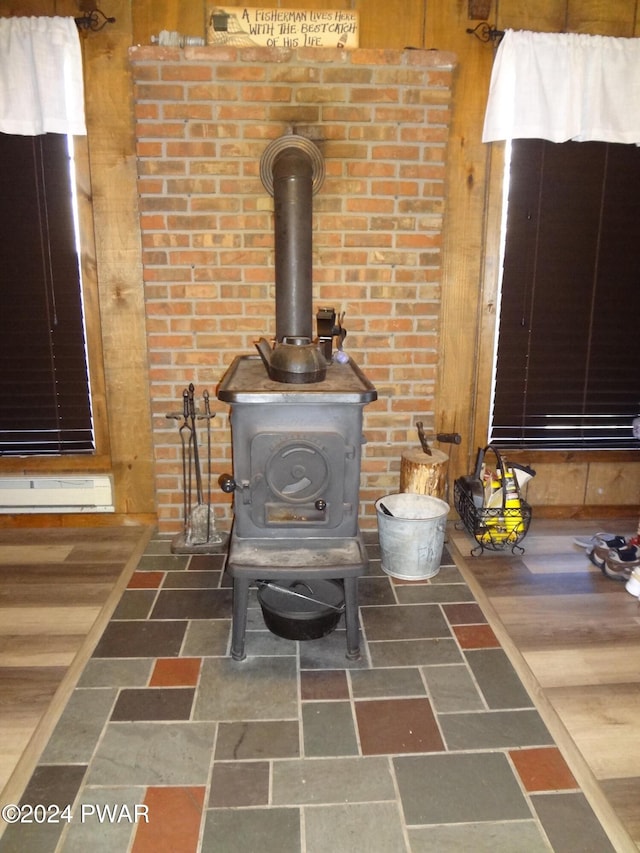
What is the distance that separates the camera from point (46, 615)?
219 cm

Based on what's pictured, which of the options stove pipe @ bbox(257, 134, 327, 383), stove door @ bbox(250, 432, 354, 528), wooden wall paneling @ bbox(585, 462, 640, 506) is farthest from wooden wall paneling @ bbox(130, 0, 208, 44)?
wooden wall paneling @ bbox(585, 462, 640, 506)

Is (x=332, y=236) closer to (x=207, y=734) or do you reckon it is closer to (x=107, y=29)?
(x=107, y=29)

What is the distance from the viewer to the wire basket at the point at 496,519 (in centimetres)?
261

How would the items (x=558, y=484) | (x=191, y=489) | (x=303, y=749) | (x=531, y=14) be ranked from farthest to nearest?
(x=558, y=484), (x=191, y=489), (x=531, y=14), (x=303, y=749)

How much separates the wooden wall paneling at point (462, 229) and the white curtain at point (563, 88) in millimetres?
96

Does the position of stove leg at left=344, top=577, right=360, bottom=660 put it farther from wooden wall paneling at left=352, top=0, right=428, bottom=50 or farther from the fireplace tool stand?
wooden wall paneling at left=352, top=0, right=428, bottom=50

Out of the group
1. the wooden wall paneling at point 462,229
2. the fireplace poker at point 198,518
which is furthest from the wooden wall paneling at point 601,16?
the fireplace poker at point 198,518

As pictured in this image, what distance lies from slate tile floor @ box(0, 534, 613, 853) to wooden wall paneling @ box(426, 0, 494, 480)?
0.96m

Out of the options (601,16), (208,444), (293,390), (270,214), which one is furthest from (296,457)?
(601,16)

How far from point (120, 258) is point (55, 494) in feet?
3.61

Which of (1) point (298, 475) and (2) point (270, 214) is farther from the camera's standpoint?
(2) point (270, 214)

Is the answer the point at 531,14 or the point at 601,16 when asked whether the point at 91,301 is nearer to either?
the point at 531,14

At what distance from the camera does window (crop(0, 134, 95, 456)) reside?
8.51 ft

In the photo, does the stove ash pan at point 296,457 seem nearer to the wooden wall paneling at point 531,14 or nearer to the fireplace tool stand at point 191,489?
the fireplace tool stand at point 191,489
